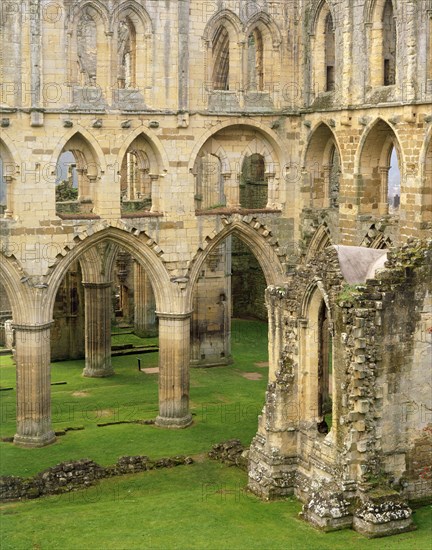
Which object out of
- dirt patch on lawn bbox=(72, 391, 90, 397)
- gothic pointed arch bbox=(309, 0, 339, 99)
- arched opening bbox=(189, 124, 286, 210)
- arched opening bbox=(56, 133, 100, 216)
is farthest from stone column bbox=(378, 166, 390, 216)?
dirt patch on lawn bbox=(72, 391, 90, 397)

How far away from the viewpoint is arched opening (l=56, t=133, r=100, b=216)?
29922 mm

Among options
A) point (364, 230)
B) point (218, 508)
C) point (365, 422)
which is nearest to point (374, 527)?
point (365, 422)

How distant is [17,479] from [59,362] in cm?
1209

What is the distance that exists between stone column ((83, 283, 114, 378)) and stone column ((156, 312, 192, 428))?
470 centimetres

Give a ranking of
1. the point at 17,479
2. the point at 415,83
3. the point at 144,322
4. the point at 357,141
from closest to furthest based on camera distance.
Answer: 1. the point at 17,479
2. the point at 415,83
3. the point at 357,141
4. the point at 144,322

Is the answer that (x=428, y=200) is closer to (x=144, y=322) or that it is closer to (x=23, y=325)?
(x=23, y=325)

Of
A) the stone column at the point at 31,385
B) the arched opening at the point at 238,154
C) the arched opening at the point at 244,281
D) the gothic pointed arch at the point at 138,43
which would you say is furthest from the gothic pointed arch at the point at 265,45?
the arched opening at the point at 244,281

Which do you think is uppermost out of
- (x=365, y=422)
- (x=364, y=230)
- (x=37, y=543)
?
(x=364, y=230)

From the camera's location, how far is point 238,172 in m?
31.8

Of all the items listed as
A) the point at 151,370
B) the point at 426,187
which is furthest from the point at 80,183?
the point at 426,187

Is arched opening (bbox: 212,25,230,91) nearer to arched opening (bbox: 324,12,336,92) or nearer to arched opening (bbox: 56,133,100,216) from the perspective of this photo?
arched opening (bbox: 56,133,100,216)

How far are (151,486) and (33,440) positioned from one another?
4616 millimetres

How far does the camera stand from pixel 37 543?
70.4 ft

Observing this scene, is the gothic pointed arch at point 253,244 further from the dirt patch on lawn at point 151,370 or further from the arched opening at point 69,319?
the arched opening at point 69,319
